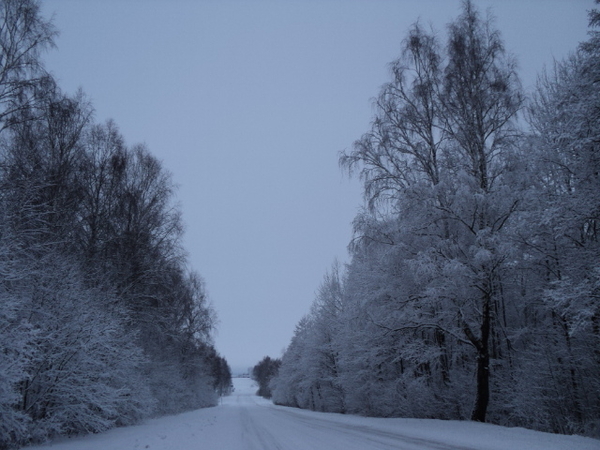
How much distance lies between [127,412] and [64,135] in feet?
37.7

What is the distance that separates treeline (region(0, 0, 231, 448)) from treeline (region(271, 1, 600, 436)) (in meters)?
9.09

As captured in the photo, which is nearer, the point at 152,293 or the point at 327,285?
the point at 152,293

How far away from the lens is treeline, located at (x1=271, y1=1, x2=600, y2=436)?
9922 mm

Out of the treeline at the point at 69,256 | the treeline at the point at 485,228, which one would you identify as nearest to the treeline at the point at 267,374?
the treeline at the point at 69,256

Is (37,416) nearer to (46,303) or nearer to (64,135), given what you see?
(46,303)

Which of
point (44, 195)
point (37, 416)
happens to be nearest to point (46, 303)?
point (37, 416)

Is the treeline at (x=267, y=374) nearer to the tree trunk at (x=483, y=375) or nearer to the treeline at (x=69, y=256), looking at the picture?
the treeline at (x=69, y=256)

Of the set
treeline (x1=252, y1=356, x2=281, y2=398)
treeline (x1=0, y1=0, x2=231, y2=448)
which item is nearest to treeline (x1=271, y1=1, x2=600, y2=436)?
treeline (x1=0, y1=0, x2=231, y2=448)

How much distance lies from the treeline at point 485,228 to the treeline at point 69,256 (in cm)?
909

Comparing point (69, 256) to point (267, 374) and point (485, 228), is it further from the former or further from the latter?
point (267, 374)

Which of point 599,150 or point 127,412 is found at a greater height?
point 599,150

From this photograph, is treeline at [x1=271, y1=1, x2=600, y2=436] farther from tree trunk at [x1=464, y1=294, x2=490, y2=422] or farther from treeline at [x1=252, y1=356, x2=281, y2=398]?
treeline at [x1=252, y1=356, x2=281, y2=398]

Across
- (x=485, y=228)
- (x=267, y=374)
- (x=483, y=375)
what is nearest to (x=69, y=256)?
(x=485, y=228)

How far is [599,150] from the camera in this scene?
8555 millimetres
